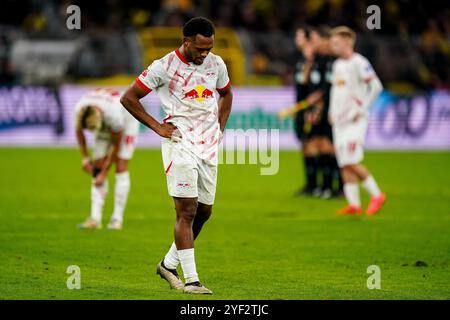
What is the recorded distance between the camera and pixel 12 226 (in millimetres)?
14211

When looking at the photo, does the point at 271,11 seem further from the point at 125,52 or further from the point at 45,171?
the point at 45,171

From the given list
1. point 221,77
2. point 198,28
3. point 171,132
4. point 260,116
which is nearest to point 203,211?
point 171,132

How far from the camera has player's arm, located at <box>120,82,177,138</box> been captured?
9.27 meters

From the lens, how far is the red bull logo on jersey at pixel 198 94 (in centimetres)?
928

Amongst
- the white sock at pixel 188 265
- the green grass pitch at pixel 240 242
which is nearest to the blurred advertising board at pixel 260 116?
the green grass pitch at pixel 240 242

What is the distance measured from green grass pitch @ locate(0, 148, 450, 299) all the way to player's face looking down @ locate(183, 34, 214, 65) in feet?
6.59

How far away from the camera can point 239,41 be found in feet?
98.9

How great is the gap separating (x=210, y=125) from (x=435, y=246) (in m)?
4.53

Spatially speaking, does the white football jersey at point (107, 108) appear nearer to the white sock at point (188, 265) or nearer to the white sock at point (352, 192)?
the white sock at point (352, 192)

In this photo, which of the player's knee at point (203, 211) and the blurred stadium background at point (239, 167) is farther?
the blurred stadium background at point (239, 167)

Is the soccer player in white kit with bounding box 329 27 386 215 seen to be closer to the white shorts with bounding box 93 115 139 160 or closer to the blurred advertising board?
the white shorts with bounding box 93 115 139 160

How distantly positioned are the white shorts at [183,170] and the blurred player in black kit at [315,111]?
956 centimetres

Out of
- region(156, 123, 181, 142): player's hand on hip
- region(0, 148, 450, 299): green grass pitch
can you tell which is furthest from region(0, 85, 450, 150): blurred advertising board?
region(156, 123, 181, 142): player's hand on hip
